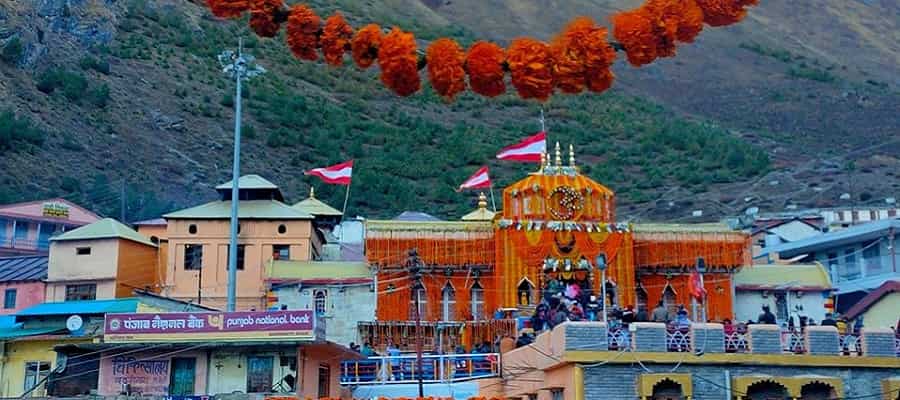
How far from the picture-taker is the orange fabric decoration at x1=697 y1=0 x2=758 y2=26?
21.6ft

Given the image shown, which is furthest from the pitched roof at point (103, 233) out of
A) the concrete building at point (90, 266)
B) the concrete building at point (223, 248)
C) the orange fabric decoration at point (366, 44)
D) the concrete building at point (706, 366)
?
the orange fabric decoration at point (366, 44)

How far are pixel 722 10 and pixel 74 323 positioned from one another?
21652 millimetres

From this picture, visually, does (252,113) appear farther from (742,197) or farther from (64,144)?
(742,197)

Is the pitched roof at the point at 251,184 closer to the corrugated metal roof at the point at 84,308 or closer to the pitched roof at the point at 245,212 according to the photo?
the pitched roof at the point at 245,212

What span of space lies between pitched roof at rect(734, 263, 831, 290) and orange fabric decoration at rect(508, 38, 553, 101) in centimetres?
2688

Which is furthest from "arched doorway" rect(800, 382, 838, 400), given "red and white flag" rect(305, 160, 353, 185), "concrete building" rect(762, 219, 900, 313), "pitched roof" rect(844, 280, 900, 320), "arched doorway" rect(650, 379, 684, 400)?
"red and white flag" rect(305, 160, 353, 185)

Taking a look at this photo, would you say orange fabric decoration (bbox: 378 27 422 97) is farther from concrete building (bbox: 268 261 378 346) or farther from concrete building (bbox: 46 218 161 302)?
concrete building (bbox: 46 218 161 302)

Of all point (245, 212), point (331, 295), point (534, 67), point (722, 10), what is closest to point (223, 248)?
point (245, 212)

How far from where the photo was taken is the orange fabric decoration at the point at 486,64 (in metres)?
7.02

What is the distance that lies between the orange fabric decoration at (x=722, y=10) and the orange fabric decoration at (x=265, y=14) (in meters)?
2.41

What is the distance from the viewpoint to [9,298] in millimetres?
33906

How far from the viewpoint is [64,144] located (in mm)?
62719

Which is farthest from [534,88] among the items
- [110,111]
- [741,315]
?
[110,111]

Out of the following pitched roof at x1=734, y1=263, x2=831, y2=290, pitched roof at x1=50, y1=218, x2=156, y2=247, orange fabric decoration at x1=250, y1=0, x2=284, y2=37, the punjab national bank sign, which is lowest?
the punjab national bank sign
